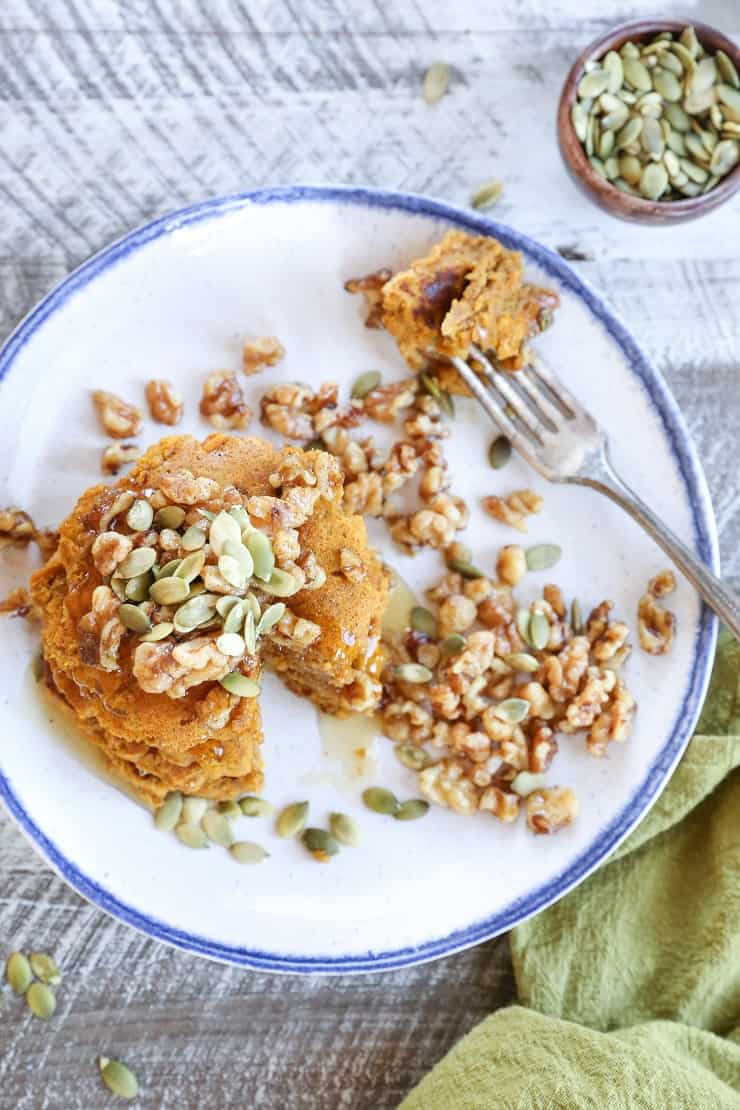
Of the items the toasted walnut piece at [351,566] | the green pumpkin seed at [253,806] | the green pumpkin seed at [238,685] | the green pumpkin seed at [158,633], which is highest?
the green pumpkin seed at [158,633]

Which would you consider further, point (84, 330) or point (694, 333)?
point (694, 333)

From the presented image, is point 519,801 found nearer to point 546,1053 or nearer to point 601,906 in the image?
point 601,906

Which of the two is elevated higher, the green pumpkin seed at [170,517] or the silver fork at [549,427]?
the green pumpkin seed at [170,517]

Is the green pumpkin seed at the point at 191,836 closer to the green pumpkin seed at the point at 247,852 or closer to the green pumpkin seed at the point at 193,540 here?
the green pumpkin seed at the point at 247,852

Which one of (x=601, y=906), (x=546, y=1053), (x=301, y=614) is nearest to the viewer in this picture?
(x=301, y=614)

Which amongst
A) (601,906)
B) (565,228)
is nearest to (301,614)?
(601,906)

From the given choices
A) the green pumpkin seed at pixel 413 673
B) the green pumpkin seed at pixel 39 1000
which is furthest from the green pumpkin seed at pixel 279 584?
the green pumpkin seed at pixel 39 1000

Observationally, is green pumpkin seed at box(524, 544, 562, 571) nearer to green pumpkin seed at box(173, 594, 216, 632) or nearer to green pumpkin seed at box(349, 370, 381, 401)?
green pumpkin seed at box(349, 370, 381, 401)
